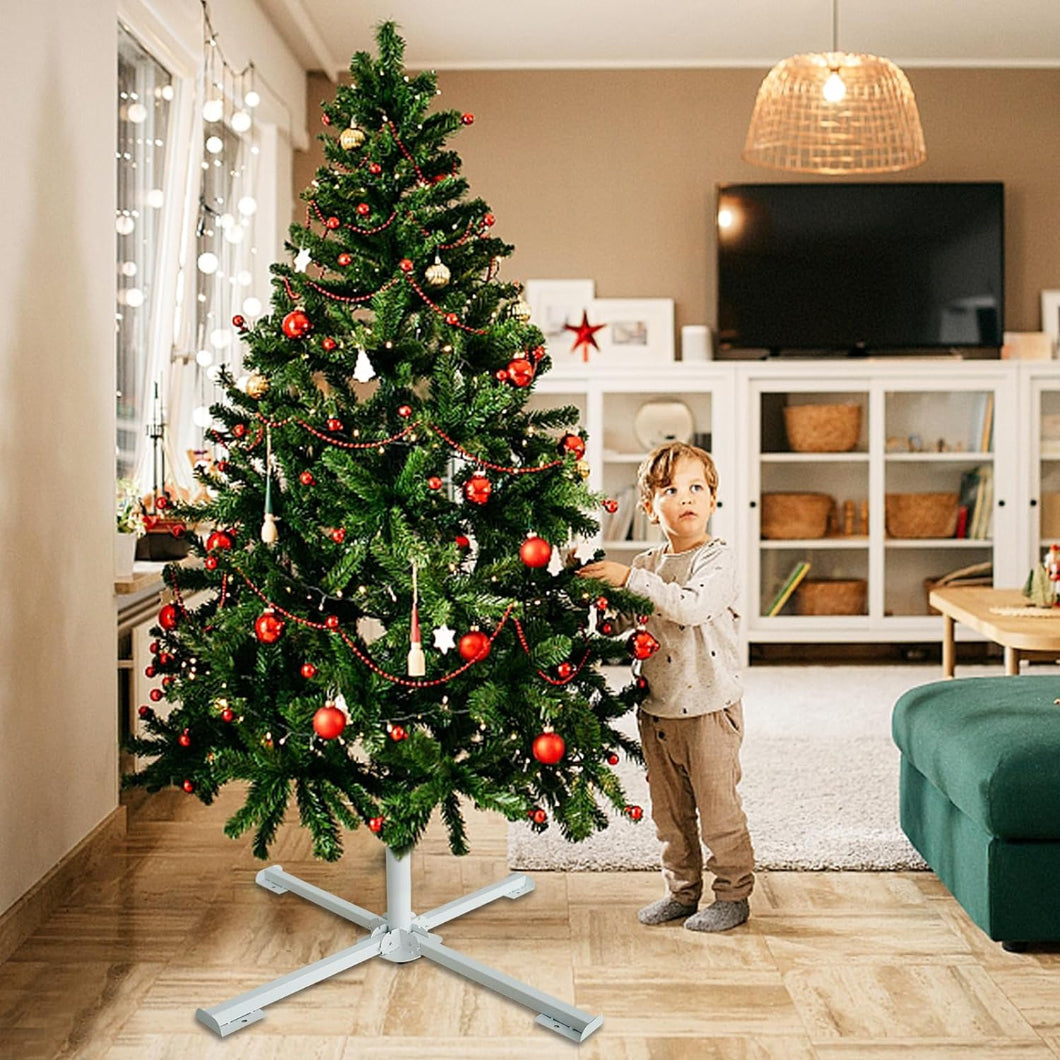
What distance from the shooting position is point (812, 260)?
5609 mm

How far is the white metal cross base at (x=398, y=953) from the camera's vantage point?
2.14m

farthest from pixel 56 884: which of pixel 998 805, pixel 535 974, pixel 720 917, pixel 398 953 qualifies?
pixel 998 805

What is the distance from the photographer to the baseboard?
2.46 meters

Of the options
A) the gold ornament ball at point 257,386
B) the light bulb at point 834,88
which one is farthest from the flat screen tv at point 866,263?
the gold ornament ball at point 257,386

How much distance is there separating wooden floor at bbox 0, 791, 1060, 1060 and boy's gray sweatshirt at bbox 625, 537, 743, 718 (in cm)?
47

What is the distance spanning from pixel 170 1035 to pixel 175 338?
2292 mm

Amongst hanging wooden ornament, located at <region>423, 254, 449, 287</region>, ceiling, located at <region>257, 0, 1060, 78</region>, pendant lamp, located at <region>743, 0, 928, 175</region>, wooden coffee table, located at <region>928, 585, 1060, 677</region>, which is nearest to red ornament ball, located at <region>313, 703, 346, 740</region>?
hanging wooden ornament, located at <region>423, 254, 449, 287</region>

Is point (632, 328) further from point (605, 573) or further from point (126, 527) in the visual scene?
point (605, 573)

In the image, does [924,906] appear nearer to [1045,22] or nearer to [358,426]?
[358,426]

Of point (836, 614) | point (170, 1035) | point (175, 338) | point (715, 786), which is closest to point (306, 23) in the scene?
point (175, 338)

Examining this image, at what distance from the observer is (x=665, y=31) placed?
525 centimetres

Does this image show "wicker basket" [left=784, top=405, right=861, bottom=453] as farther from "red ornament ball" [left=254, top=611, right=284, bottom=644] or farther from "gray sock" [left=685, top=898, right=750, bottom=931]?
"red ornament ball" [left=254, top=611, right=284, bottom=644]

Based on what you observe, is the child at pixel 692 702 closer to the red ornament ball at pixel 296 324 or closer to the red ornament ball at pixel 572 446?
the red ornament ball at pixel 572 446

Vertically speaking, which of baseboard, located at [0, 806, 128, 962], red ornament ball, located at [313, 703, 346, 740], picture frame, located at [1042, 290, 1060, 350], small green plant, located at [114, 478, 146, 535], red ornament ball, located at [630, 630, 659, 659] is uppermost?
picture frame, located at [1042, 290, 1060, 350]
